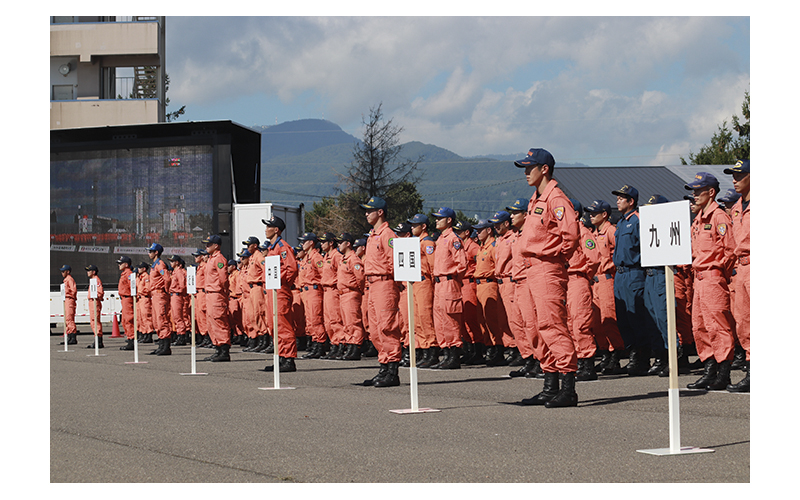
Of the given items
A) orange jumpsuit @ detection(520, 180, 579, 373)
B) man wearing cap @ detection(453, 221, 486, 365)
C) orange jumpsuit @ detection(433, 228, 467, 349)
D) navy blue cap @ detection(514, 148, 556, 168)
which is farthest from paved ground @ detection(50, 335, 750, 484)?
man wearing cap @ detection(453, 221, 486, 365)

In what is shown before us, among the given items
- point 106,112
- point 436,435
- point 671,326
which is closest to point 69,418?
point 436,435

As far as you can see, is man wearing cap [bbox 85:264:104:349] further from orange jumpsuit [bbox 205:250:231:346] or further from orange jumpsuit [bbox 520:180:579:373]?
orange jumpsuit [bbox 520:180:579:373]

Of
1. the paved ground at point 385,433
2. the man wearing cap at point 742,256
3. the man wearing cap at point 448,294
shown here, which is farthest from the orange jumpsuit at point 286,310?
the man wearing cap at point 742,256

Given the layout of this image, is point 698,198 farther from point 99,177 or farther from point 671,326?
point 99,177

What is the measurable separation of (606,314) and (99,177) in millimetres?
16645

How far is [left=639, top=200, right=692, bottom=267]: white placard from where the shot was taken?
6.35 meters

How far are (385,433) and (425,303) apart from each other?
24.1 feet

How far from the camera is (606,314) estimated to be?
1244 cm

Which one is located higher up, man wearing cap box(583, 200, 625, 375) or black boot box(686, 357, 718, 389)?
man wearing cap box(583, 200, 625, 375)

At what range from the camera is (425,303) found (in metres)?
14.8

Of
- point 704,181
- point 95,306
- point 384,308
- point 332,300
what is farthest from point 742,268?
point 95,306

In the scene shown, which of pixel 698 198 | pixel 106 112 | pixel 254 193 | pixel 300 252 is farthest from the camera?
pixel 106 112

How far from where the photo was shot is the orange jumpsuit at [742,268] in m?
9.75

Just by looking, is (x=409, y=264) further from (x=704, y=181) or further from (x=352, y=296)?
(x=352, y=296)
